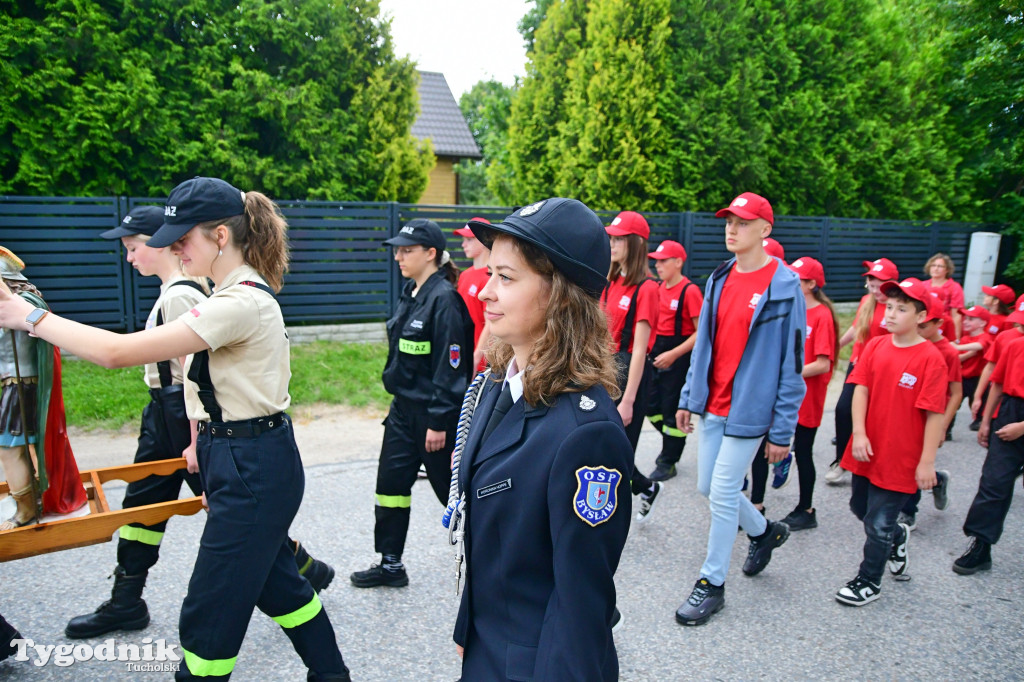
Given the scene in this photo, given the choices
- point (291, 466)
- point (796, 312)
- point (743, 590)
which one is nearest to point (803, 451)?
point (743, 590)

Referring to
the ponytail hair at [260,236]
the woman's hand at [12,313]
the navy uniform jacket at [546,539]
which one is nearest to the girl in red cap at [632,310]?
the ponytail hair at [260,236]

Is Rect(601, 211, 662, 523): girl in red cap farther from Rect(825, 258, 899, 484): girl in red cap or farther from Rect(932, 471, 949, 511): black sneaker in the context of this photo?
Rect(932, 471, 949, 511): black sneaker

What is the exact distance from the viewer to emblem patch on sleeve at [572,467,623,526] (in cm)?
154

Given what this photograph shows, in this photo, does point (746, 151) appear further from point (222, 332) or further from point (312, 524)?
point (222, 332)

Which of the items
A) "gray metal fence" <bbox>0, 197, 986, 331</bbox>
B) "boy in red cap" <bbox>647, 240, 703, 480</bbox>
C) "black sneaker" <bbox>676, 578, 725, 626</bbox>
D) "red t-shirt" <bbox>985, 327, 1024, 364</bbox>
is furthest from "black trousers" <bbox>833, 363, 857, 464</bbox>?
"gray metal fence" <bbox>0, 197, 986, 331</bbox>

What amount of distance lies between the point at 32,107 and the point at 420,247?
7.02 meters

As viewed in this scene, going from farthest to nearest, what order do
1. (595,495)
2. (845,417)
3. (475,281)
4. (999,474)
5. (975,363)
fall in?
(975,363), (475,281), (845,417), (999,474), (595,495)

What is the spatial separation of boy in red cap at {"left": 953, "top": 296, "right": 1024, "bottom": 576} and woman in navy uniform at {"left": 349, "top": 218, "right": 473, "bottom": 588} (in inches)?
134

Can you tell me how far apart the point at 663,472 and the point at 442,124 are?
22.4 meters

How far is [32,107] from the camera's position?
8.36 m

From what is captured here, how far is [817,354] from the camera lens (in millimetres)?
5301

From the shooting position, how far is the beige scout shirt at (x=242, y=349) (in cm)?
246

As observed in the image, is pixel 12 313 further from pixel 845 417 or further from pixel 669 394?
pixel 669 394

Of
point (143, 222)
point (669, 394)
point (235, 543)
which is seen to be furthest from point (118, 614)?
point (669, 394)
